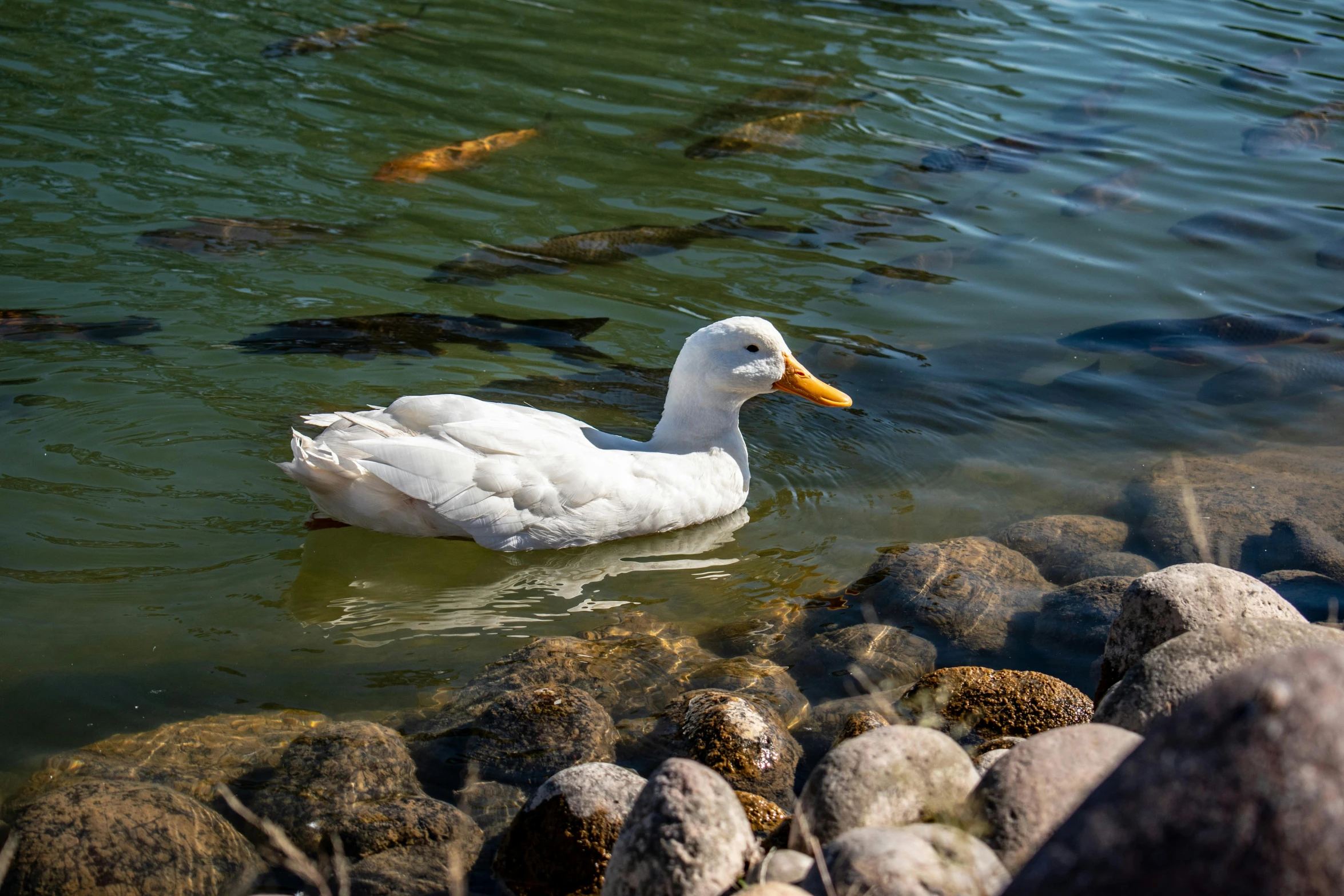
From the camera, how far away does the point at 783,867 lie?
2.88 meters

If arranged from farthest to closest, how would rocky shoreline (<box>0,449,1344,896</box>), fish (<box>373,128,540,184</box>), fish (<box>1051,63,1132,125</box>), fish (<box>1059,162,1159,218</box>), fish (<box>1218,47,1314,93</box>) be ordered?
fish (<box>1218,47,1314,93</box>) → fish (<box>1051,63,1132,125</box>) → fish (<box>1059,162,1159,218</box>) → fish (<box>373,128,540,184</box>) → rocky shoreline (<box>0,449,1344,896</box>)

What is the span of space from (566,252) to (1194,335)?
453 centimetres

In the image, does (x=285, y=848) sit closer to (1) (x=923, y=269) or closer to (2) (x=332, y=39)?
(1) (x=923, y=269)

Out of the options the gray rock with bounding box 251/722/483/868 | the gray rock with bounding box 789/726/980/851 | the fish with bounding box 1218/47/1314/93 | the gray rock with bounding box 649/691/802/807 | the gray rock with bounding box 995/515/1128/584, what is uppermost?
the fish with bounding box 1218/47/1314/93

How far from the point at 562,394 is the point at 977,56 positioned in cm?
837

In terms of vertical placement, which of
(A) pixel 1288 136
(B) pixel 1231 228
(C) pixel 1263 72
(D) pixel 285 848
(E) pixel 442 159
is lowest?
(D) pixel 285 848

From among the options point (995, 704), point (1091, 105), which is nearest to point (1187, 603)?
point (995, 704)

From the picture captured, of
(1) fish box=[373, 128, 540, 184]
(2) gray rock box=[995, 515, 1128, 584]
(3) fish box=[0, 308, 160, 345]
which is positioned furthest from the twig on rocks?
(1) fish box=[373, 128, 540, 184]

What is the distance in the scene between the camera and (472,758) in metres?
4.04

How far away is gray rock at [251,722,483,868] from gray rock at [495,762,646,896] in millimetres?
209

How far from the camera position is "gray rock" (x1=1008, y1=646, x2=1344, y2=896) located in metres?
2.14

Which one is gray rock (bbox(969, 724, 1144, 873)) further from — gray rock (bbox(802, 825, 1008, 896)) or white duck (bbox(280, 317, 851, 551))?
white duck (bbox(280, 317, 851, 551))

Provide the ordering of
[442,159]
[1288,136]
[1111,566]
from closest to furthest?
[1111,566] → [442,159] → [1288,136]

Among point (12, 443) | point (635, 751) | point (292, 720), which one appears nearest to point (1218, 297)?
point (635, 751)
